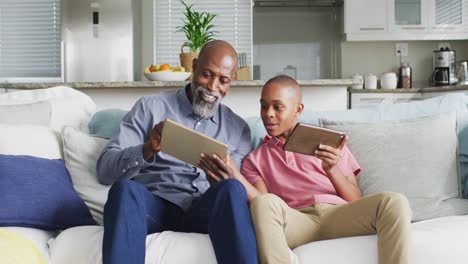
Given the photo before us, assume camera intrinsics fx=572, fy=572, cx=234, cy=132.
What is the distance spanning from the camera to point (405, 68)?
611 centimetres

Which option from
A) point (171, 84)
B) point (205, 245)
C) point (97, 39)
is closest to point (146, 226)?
point (205, 245)

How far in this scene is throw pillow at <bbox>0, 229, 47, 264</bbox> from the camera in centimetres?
152

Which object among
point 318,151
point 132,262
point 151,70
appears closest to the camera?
point 132,262

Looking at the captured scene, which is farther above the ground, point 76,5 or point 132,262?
point 76,5

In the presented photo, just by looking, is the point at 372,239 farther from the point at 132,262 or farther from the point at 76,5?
the point at 76,5

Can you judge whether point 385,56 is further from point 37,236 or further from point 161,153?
point 37,236

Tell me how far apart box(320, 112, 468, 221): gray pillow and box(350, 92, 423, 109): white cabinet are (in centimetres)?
350

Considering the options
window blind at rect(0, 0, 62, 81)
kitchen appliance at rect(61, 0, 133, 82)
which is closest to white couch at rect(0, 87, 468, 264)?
kitchen appliance at rect(61, 0, 133, 82)

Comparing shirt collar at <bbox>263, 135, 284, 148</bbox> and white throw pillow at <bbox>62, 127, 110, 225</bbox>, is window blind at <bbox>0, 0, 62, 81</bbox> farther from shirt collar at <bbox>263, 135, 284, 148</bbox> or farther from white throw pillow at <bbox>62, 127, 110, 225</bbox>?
shirt collar at <bbox>263, 135, 284, 148</bbox>

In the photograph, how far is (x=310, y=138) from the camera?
5.93ft

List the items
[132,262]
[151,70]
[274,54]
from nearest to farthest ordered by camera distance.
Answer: [132,262], [151,70], [274,54]

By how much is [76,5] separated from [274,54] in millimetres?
2296

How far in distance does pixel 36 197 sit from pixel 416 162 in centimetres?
134

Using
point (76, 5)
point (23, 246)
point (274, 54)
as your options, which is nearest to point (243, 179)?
point (23, 246)
